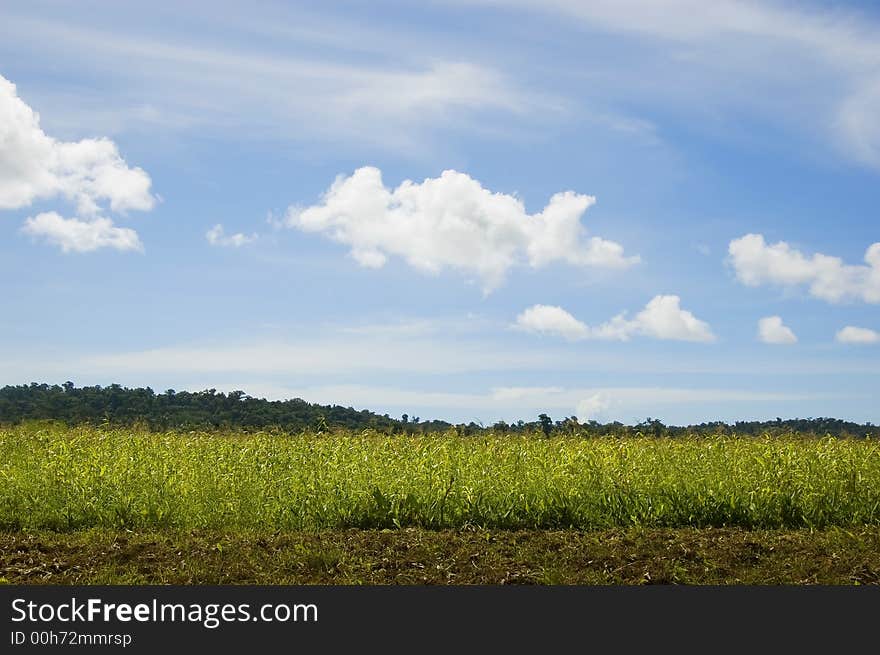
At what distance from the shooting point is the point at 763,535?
32.5ft

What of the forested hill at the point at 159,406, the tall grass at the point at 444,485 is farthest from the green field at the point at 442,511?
the forested hill at the point at 159,406

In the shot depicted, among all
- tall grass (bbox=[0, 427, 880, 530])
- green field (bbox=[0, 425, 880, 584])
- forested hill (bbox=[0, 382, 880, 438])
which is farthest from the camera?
forested hill (bbox=[0, 382, 880, 438])

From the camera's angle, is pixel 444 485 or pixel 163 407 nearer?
pixel 444 485

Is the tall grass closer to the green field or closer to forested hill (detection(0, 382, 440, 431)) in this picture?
the green field

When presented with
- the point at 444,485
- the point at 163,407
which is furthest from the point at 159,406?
the point at 444,485

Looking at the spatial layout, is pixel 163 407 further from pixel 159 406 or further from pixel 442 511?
pixel 442 511

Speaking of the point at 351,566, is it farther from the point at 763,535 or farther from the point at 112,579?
the point at 763,535

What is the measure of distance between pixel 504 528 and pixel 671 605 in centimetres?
312

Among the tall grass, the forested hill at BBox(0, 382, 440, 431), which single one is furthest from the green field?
the forested hill at BBox(0, 382, 440, 431)

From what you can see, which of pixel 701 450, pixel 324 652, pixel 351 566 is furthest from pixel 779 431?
pixel 324 652

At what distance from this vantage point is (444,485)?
37.9 feet

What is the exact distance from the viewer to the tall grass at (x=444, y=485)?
1087cm

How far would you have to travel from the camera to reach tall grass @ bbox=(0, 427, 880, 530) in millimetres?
10867

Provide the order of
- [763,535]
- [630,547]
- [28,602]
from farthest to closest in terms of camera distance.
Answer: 1. [763,535]
2. [630,547]
3. [28,602]
